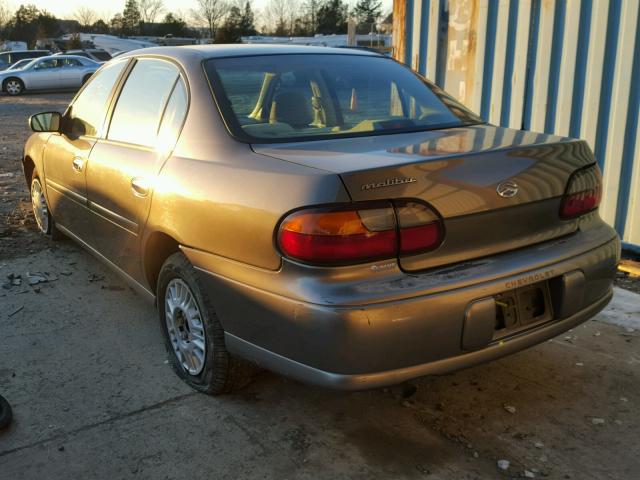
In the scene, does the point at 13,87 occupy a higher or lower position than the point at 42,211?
higher

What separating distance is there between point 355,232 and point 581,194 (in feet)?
3.76

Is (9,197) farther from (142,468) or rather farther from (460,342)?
(460,342)

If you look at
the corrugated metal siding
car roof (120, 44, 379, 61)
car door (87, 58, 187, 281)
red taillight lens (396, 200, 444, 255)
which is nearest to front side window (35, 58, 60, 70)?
the corrugated metal siding

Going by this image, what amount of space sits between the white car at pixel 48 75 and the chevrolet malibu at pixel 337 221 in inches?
928

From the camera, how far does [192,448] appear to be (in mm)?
2662

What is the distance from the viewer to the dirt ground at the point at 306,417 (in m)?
2.54

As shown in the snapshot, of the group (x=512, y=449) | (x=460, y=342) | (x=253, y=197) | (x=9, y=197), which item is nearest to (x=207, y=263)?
(x=253, y=197)

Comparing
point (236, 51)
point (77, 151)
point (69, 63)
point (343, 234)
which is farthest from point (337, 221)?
point (69, 63)

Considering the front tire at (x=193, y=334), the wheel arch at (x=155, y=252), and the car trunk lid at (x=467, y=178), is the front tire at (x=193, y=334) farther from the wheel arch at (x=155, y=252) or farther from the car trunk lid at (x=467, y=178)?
the car trunk lid at (x=467, y=178)

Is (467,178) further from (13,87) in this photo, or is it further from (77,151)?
(13,87)

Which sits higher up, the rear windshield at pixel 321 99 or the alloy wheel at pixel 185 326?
the rear windshield at pixel 321 99

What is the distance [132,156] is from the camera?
3.34 metres

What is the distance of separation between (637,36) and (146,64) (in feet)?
11.7

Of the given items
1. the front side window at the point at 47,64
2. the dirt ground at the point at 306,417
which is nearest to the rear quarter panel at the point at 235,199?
the dirt ground at the point at 306,417
